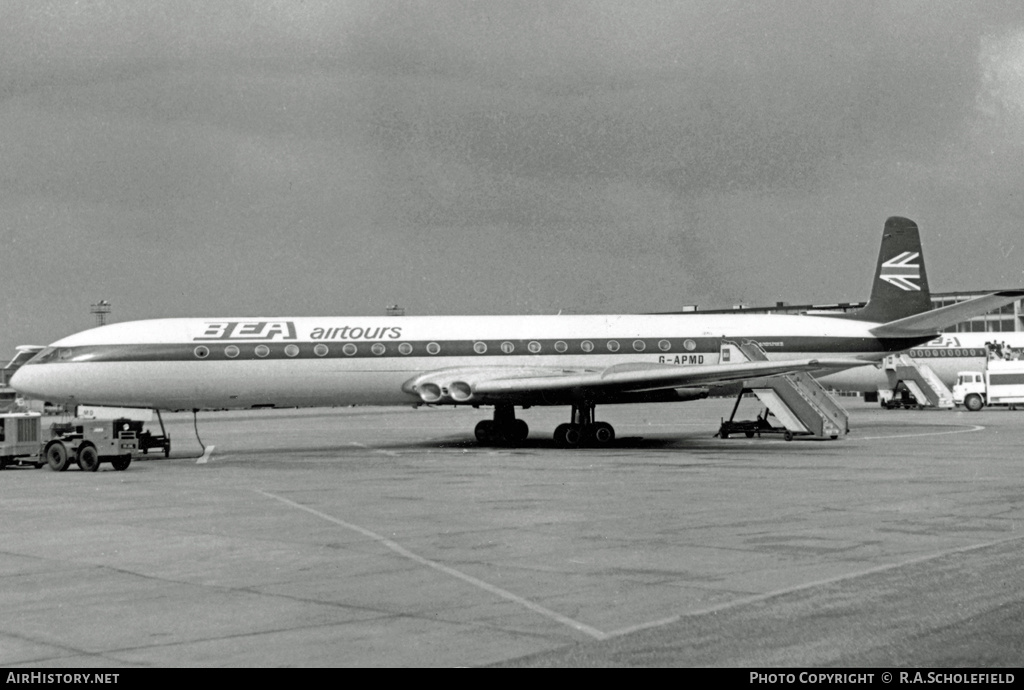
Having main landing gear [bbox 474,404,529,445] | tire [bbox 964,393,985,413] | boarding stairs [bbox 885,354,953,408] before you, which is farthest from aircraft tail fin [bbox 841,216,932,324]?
tire [bbox 964,393,985,413]

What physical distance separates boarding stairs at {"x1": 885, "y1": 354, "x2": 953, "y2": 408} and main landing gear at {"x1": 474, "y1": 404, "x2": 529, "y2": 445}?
28.5 meters

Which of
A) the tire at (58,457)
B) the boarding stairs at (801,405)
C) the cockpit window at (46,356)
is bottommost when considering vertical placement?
the tire at (58,457)

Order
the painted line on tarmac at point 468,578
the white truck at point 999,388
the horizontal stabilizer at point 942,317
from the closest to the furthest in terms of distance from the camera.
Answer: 1. the painted line on tarmac at point 468,578
2. the horizontal stabilizer at point 942,317
3. the white truck at point 999,388

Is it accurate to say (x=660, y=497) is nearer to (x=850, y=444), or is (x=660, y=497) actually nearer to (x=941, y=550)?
(x=941, y=550)

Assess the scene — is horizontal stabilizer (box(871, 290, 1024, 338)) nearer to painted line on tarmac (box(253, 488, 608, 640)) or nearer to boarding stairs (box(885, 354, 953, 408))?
boarding stairs (box(885, 354, 953, 408))

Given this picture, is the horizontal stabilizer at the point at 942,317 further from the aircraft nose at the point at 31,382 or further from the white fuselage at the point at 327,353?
the aircraft nose at the point at 31,382

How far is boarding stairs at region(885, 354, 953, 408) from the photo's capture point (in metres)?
54.3

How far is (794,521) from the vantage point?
1355 centimetres

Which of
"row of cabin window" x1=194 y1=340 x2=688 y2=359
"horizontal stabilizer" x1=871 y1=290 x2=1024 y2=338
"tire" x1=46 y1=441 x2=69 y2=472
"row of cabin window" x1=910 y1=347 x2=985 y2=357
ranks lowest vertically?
"tire" x1=46 y1=441 x2=69 y2=472

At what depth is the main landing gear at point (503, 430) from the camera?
104 feet

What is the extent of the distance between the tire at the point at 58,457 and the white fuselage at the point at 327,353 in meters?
3.61

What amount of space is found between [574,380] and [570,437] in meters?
2.13

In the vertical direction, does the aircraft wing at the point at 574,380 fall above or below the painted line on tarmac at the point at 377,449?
above

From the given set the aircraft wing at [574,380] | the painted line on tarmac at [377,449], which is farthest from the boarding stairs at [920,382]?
the painted line on tarmac at [377,449]
